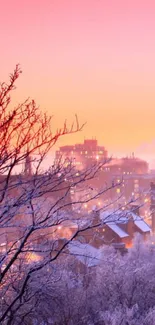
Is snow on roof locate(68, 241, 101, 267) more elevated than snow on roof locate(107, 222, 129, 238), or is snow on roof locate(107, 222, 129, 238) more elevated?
snow on roof locate(68, 241, 101, 267)

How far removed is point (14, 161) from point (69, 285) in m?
17.5

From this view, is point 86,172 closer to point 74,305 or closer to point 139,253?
point 74,305

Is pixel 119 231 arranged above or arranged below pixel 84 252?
below

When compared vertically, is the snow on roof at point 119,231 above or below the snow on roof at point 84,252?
below

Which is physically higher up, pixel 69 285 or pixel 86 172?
pixel 86 172

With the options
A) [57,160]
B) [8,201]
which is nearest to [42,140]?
[57,160]

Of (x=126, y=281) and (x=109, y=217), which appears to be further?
(x=126, y=281)

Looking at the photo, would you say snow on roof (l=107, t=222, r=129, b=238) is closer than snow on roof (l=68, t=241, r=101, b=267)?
No

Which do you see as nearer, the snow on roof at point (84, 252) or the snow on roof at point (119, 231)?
the snow on roof at point (84, 252)

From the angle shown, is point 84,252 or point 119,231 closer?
point 84,252

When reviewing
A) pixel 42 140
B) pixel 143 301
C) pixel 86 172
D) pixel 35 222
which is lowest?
pixel 143 301

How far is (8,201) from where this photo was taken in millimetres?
6387

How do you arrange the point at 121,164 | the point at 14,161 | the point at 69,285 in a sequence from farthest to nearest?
the point at 121,164, the point at 69,285, the point at 14,161

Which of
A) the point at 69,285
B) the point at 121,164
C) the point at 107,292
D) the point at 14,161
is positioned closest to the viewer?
the point at 14,161
